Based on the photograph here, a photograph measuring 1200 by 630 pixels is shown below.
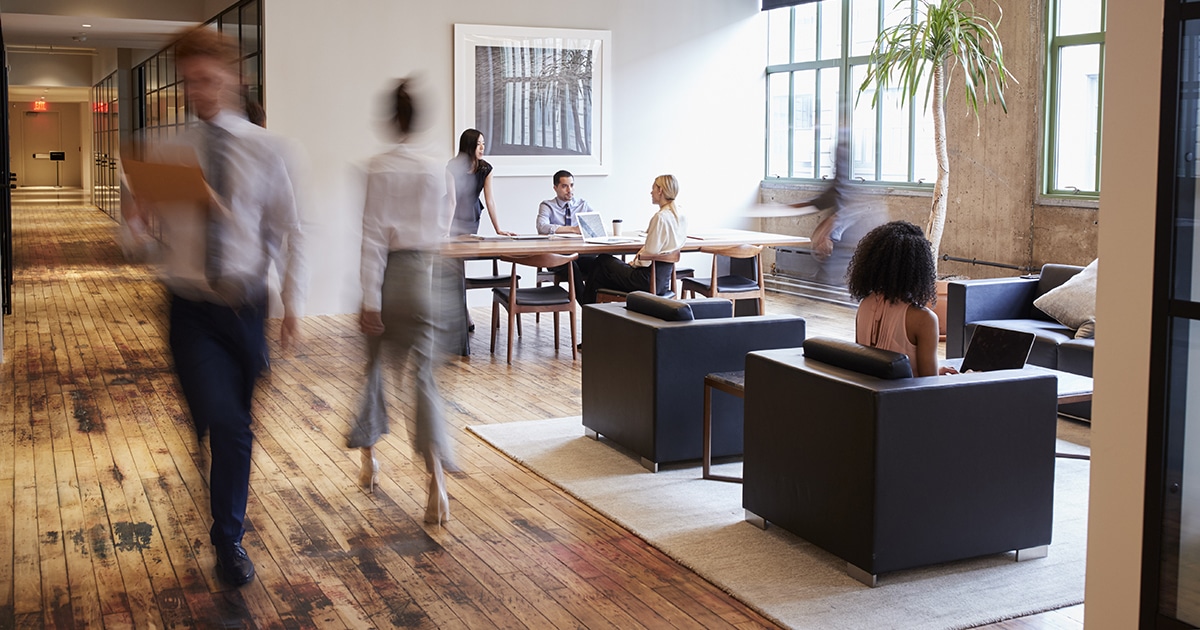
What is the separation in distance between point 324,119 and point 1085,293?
20.8 feet

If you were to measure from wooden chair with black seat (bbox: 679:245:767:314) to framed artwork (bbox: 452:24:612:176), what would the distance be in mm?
2834

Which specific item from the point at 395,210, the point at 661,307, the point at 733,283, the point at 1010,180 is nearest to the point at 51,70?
the point at 733,283

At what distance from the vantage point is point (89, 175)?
3195cm

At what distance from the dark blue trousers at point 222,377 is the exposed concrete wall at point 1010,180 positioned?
22.3 feet

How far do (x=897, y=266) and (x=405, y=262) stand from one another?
5.59 ft

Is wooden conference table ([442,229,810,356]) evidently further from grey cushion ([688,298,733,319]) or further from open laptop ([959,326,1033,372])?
open laptop ([959,326,1033,372])

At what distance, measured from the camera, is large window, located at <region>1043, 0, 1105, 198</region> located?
28.2 ft

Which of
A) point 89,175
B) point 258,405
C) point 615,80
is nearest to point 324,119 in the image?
point 615,80

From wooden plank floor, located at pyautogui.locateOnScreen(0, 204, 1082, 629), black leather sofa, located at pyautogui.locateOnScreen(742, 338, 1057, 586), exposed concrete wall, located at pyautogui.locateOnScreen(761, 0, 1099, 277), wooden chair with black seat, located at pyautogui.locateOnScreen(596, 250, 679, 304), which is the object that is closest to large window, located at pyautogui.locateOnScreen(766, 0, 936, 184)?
exposed concrete wall, located at pyautogui.locateOnScreen(761, 0, 1099, 277)

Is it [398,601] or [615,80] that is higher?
[615,80]

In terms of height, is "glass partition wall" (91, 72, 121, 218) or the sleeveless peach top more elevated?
"glass partition wall" (91, 72, 121, 218)

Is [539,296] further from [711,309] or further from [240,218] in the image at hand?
[240,218]

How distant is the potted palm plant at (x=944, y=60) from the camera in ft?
29.0

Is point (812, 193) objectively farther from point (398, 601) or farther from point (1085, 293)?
point (398, 601)
